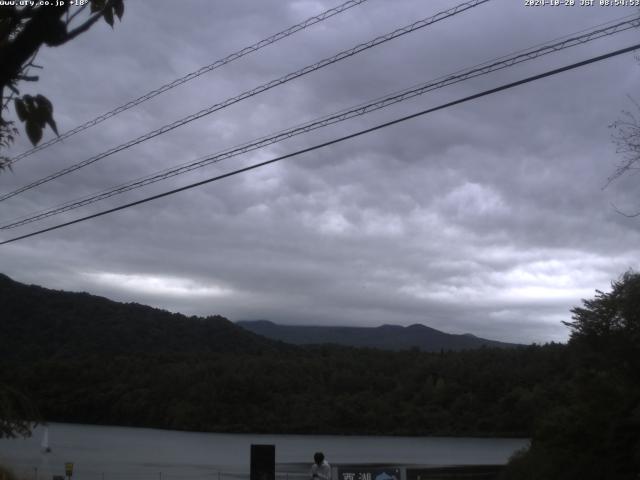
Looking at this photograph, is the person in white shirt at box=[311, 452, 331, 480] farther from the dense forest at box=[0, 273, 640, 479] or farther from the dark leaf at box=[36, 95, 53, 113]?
the dense forest at box=[0, 273, 640, 479]

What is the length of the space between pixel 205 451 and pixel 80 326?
14.3 m

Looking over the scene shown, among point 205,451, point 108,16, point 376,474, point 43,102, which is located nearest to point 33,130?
point 43,102

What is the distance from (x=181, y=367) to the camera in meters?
66.6

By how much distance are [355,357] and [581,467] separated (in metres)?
57.0

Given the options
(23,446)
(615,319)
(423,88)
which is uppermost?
(423,88)

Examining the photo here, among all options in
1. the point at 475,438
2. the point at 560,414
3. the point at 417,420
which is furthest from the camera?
the point at 417,420

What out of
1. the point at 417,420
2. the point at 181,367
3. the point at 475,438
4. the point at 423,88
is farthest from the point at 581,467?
the point at 181,367

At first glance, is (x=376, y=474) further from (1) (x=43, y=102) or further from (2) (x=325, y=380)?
(2) (x=325, y=380)

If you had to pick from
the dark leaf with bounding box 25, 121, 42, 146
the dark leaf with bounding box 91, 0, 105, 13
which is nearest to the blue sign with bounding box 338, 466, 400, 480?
the dark leaf with bounding box 91, 0, 105, 13

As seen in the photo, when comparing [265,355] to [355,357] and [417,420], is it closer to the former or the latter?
[355,357]

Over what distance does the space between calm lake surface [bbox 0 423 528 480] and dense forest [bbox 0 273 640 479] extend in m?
1.86

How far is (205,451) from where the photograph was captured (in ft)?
184

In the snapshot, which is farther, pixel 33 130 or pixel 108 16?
pixel 108 16

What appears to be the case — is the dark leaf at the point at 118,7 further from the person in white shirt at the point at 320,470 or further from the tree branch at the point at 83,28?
the person in white shirt at the point at 320,470
